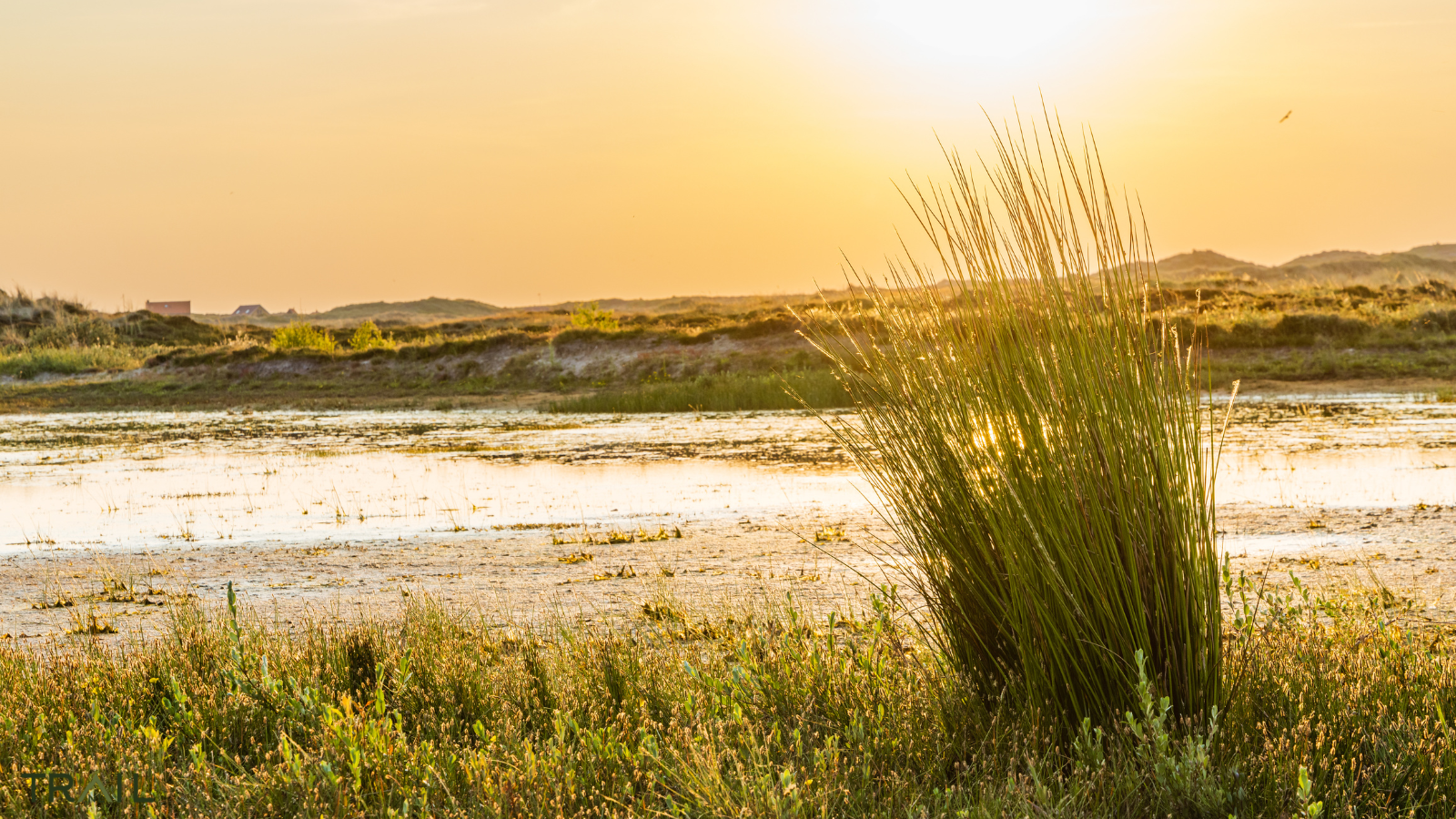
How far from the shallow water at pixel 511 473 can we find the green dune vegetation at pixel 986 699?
4.00 m

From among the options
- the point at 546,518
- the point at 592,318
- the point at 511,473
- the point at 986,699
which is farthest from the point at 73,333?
the point at 986,699

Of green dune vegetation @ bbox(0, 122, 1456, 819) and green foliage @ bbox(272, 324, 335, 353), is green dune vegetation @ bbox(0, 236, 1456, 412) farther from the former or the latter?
green dune vegetation @ bbox(0, 122, 1456, 819)

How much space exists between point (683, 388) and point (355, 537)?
17045 millimetres

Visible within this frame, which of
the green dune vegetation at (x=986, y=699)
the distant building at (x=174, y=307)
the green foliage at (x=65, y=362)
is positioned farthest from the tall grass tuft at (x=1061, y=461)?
the distant building at (x=174, y=307)

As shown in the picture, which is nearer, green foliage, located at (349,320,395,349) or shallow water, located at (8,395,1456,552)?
shallow water, located at (8,395,1456,552)

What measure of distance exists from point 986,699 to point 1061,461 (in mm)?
969

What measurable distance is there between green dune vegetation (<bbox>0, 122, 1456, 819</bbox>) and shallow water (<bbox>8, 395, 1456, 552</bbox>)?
4.00 meters

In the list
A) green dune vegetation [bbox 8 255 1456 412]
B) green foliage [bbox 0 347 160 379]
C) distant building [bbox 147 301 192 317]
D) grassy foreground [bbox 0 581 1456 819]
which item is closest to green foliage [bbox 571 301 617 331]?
green dune vegetation [bbox 8 255 1456 412]

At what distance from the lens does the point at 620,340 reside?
34.7 metres

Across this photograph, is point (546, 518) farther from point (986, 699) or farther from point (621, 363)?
point (621, 363)

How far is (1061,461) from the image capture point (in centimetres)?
359

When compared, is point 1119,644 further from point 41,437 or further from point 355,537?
point 41,437

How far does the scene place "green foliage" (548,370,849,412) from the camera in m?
25.4

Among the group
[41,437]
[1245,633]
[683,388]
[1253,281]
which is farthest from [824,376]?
[1253,281]
